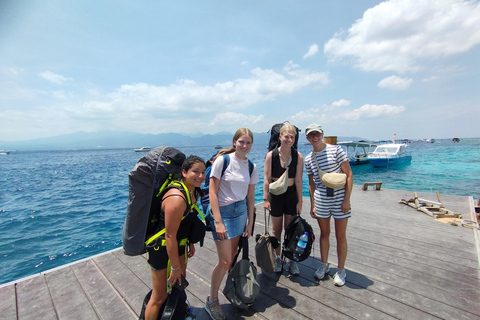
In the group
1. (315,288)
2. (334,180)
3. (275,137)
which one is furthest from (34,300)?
(334,180)

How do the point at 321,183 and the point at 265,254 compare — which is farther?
the point at 321,183

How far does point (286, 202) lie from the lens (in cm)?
337

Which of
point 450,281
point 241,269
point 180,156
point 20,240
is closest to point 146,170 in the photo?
point 180,156

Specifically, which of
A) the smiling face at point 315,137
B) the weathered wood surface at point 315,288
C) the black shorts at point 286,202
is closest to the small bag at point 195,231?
the weathered wood surface at point 315,288

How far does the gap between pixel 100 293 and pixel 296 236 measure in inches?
114

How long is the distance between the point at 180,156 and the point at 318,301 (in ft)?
8.29

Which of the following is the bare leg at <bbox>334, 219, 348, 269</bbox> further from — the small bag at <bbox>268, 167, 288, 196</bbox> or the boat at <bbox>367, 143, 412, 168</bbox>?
the boat at <bbox>367, 143, 412, 168</bbox>

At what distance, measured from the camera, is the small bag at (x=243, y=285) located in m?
2.58

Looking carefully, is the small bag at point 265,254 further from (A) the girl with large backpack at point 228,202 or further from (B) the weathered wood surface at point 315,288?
(A) the girl with large backpack at point 228,202

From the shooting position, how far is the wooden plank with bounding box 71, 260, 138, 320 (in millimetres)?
2745

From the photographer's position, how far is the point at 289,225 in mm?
3365

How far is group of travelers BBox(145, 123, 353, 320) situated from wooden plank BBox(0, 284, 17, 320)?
2.01 meters

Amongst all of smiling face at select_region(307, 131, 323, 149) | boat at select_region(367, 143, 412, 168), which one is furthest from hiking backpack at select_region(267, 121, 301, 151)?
boat at select_region(367, 143, 412, 168)

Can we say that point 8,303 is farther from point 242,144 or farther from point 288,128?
point 288,128
